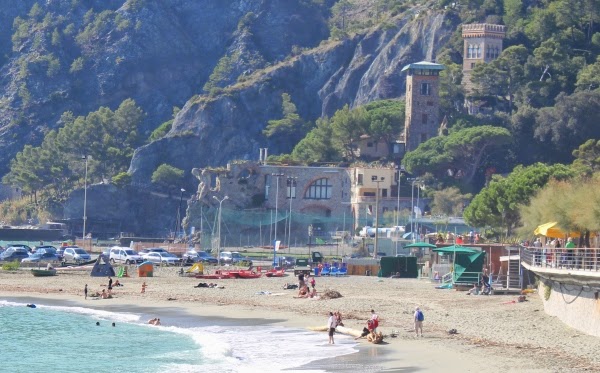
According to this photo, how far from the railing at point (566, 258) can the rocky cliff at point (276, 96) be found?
92238mm

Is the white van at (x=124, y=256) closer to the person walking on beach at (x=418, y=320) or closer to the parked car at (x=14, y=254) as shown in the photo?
the parked car at (x=14, y=254)

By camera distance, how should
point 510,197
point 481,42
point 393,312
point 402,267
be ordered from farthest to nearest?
1. point 481,42
2. point 510,197
3. point 402,267
4. point 393,312

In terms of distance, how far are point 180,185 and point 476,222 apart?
65127 mm

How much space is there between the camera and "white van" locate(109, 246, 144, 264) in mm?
84125

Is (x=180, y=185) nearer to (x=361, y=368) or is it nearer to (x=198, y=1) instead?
(x=198, y=1)

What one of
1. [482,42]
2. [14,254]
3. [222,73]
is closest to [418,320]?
[14,254]

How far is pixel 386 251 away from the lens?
9362 cm

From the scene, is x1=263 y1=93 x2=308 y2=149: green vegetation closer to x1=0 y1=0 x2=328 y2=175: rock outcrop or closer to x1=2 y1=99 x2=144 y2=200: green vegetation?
x1=2 y1=99 x2=144 y2=200: green vegetation

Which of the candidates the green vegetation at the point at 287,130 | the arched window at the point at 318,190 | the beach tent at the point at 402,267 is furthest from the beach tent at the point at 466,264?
the green vegetation at the point at 287,130

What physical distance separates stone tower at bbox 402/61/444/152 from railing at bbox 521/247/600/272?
239 feet

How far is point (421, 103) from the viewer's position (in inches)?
4884

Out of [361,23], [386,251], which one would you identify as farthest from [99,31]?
[386,251]

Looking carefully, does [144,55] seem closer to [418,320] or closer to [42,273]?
[42,273]

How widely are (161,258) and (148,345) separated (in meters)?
39.1
